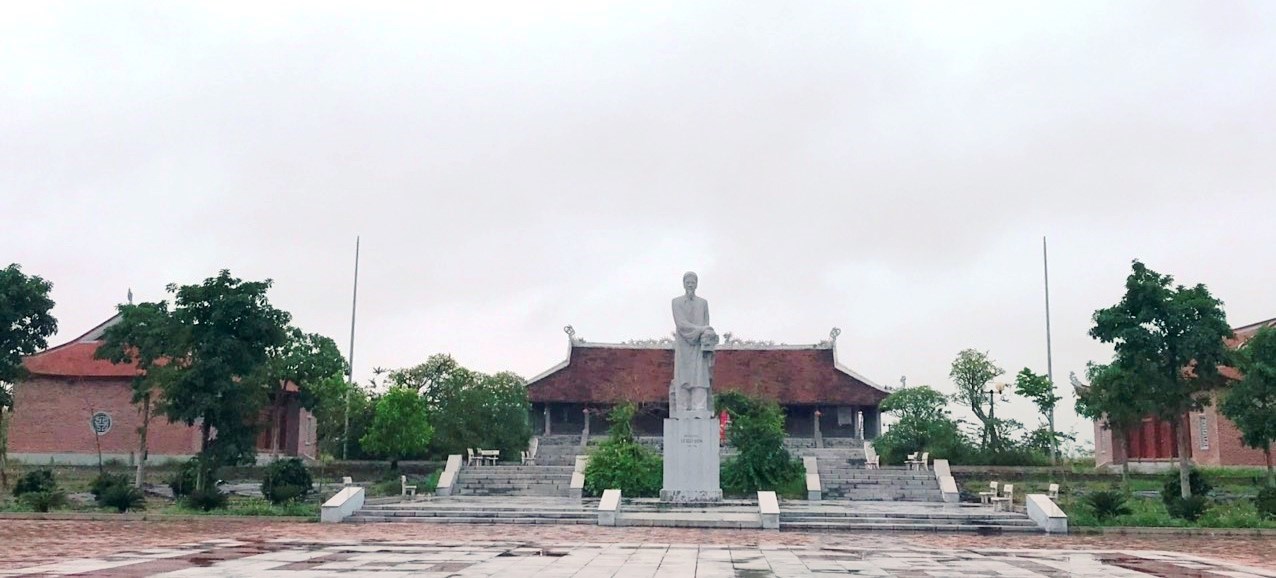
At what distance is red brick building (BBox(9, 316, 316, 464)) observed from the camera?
36.7 metres

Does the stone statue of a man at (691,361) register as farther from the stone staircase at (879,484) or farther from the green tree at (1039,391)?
the green tree at (1039,391)

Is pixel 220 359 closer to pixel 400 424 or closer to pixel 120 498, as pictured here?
pixel 120 498

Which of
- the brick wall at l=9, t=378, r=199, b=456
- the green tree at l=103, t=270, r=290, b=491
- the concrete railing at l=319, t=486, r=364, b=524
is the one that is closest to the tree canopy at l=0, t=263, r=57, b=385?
the green tree at l=103, t=270, r=290, b=491

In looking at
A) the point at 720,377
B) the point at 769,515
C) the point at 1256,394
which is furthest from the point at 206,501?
the point at 720,377

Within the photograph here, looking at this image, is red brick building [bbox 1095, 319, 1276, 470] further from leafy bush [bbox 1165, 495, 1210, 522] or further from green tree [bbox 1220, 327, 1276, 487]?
leafy bush [bbox 1165, 495, 1210, 522]

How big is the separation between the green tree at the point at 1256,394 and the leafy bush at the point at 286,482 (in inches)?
824

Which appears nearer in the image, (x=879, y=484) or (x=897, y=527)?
(x=897, y=527)

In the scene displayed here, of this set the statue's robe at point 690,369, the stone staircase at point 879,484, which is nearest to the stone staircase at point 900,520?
the statue's robe at point 690,369

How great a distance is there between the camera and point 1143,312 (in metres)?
22.2

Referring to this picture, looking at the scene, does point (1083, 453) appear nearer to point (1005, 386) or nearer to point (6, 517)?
point (1005, 386)

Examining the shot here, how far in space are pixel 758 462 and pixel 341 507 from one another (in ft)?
38.0

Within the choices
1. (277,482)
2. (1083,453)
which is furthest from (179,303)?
(1083,453)

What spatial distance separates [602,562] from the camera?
501 inches

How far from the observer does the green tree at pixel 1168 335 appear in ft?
72.0
